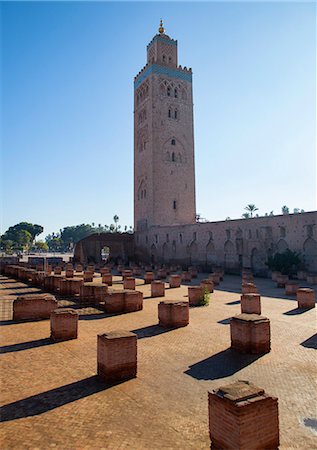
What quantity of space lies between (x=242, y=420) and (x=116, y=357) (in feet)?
8.20

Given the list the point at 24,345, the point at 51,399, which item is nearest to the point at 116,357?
the point at 51,399

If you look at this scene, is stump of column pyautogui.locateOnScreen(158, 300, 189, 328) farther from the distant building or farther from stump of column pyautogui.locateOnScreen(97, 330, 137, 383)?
the distant building

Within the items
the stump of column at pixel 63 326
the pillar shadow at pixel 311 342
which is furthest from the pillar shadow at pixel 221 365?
the stump of column at pixel 63 326

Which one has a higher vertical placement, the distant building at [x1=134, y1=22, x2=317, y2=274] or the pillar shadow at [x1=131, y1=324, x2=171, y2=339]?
the distant building at [x1=134, y1=22, x2=317, y2=274]

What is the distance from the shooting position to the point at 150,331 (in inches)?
325

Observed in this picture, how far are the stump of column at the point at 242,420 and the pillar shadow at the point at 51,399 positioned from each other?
6.55ft

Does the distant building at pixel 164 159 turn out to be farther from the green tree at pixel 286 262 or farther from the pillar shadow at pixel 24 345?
the pillar shadow at pixel 24 345

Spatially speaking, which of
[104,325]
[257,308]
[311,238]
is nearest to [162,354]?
[104,325]

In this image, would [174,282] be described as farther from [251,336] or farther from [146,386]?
[146,386]

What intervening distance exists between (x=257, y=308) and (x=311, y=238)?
1193cm

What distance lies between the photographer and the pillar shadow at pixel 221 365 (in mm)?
5469

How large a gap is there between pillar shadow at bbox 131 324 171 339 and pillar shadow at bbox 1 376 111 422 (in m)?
2.71

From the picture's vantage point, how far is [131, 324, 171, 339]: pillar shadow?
787 cm

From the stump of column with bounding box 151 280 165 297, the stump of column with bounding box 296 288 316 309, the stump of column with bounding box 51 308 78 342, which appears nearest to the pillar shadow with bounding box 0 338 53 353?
the stump of column with bounding box 51 308 78 342
